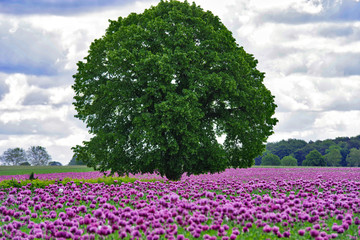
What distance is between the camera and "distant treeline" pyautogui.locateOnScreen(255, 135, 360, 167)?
11706cm

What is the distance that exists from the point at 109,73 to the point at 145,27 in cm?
453

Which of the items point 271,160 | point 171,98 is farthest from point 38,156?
point 171,98

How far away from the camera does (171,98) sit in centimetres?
2312

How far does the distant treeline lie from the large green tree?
9405 cm

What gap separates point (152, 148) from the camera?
25.0m

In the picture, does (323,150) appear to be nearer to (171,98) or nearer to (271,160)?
(271,160)

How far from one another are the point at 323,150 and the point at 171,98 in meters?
132

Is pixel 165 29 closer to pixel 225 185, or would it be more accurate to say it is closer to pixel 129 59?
pixel 129 59

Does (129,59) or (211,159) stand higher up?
(129,59)

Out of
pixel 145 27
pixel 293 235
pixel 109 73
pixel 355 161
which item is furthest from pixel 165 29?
pixel 355 161

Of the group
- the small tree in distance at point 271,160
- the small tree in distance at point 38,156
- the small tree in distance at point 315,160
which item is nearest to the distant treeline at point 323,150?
the small tree in distance at point 271,160

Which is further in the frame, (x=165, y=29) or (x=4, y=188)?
(x=165, y=29)

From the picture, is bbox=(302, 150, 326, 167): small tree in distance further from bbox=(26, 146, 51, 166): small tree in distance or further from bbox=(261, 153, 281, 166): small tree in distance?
bbox=(26, 146, 51, 166): small tree in distance

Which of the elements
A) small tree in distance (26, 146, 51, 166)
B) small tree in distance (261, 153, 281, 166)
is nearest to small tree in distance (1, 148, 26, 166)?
small tree in distance (26, 146, 51, 166)
